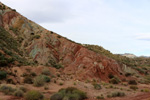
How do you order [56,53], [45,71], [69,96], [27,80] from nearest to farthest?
[69,96]
[27,80]
[45,71]
[56,53]

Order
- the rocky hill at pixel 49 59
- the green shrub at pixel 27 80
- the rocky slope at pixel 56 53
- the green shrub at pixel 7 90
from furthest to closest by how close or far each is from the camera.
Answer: the rocky slope at pixel 56 53, the rocky hill at pixel 49 59, the green shrub at pixel 27 80, the green shrub at pixel 7 90

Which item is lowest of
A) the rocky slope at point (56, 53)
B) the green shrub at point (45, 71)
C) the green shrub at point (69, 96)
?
the green shrub at point (69, 96)

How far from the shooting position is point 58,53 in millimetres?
28078

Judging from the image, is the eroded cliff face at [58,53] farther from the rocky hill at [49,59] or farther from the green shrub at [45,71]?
the green shrub at [45,71]

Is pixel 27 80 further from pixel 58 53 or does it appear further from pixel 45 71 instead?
pixel 58 53

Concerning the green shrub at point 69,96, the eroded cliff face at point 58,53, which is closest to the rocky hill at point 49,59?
the eroded cliff face at point 58,53

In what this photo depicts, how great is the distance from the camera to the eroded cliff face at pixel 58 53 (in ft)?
80.7

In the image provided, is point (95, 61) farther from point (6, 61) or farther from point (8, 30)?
point (8, 30)

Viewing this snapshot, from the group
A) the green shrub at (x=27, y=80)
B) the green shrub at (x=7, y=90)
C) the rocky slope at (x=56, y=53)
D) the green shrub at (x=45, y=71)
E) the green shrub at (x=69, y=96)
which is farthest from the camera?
the rocky slope at (x=56, y=53)

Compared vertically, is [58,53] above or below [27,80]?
above

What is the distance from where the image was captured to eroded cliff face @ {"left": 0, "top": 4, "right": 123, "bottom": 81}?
24.6 metres

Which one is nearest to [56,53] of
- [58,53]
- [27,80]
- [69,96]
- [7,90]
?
[58,53]

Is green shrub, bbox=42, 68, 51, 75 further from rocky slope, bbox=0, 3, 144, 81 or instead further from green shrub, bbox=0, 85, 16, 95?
green shrub, bbox=0, 85, 16, 95

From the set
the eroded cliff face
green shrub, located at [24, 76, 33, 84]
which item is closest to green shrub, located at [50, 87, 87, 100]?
green shrub, located at [24, 76, 33, 84]
